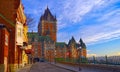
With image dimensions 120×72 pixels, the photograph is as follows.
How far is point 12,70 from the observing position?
3566 cm

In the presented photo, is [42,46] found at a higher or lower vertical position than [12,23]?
lower

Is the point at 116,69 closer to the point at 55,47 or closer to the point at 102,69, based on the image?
the point at 102,69

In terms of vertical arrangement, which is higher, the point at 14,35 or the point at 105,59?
the point at 14,35

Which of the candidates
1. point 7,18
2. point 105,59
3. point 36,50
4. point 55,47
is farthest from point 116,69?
point 55,47

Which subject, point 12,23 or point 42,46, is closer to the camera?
point 12,23

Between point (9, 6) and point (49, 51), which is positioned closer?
point (9, 6)

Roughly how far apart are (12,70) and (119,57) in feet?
49.5

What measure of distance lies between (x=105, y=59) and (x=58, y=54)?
15576cm

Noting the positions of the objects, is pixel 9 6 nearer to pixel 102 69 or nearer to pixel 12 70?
pixel 12 70

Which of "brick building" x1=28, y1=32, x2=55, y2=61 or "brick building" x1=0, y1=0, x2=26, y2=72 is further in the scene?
"brick building" x1=28, y1=32, x2=55, y2=61

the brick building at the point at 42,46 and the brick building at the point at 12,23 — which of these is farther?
the brick building at the point at 42,46

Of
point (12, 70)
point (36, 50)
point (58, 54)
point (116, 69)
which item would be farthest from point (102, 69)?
point (58, 54)

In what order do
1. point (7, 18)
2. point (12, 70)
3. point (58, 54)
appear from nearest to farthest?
point (12, 70), point (7, 18), point (58, 54)

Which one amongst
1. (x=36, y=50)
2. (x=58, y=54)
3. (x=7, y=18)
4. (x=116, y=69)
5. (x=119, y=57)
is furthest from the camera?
(x=58, y=54)
